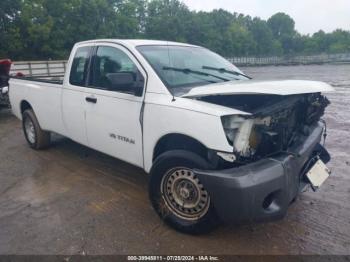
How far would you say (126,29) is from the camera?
51.8 m

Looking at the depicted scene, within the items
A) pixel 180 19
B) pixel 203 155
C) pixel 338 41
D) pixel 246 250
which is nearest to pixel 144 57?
pixel 203 155

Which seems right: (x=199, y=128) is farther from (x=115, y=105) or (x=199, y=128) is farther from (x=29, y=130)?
(x=29, y=130)

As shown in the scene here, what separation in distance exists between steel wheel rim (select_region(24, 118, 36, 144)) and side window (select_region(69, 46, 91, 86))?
1811 mm

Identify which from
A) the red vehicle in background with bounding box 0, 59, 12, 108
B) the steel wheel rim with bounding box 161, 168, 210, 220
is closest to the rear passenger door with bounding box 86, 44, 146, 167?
the steel wheel rim with bounding box 161, 168, 210, 220

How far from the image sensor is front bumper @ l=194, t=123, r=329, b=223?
8.57ft

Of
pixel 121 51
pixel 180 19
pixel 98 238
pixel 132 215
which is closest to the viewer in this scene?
pixel 98 238

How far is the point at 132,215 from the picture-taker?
11.7 ft

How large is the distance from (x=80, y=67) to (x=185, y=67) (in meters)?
1.61

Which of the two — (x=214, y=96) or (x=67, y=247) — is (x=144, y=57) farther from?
(x=67, y=247)

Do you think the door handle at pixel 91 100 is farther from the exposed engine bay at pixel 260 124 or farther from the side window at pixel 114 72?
the exposed engine bay at pixel 260 124

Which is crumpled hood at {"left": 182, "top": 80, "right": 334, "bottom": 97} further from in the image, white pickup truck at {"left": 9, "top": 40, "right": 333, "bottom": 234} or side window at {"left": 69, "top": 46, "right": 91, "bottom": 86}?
side window at {"left": 69, "top": 46, "right": 91, "bottom": 86}

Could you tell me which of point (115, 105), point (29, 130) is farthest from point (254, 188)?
point (29, 130)

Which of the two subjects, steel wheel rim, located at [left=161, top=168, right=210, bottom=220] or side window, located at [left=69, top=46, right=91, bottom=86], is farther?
side window, located at [left=69, top=46, right=91, bottom=86]

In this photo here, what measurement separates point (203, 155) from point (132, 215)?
1.15 meters
